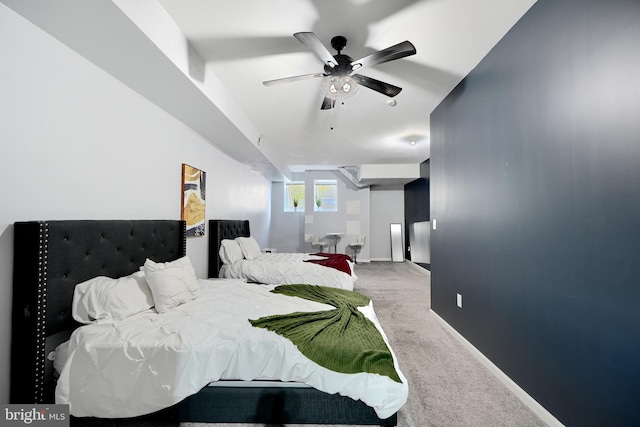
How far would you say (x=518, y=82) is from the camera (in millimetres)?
1979

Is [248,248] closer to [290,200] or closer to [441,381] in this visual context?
[441,381]

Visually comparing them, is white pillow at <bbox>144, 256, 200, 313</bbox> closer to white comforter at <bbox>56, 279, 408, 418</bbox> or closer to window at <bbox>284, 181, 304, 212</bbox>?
white comforter at <bbox>56, 279, 408, 418</bbox>

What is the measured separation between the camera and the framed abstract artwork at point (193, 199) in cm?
316

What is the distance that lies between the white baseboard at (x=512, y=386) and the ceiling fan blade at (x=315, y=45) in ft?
8.76

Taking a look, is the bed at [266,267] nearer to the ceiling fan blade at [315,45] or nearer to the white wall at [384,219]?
the ceiling fan blade at [315,45]

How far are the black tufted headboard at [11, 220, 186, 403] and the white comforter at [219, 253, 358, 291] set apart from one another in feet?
6.06

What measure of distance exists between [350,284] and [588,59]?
9.70 feet

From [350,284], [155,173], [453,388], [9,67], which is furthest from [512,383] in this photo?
[9,67]

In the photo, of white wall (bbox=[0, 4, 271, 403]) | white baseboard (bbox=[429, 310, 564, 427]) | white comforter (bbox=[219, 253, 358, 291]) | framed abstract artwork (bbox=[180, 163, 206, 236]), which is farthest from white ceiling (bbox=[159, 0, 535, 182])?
white baseboard (bbox=[429, 310, 564, 427])

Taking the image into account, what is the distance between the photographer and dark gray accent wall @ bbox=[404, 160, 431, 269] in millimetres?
6520

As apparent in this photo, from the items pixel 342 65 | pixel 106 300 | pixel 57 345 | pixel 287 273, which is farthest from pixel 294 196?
pixel 57 345

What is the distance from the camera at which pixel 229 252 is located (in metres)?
3.93

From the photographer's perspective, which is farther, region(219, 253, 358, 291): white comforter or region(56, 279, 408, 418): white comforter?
region(219, 253, 358, 291): white comforter

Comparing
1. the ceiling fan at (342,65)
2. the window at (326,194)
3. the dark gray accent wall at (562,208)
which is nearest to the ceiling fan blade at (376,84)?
the ceiling fan at (342,65)
